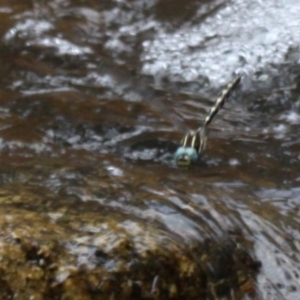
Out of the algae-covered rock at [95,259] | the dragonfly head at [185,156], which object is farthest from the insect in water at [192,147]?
the algae-covered rock at [95,259]

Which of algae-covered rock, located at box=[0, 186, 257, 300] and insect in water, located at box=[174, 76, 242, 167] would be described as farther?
insect in water, located at box=[174, 76, 242, 167]

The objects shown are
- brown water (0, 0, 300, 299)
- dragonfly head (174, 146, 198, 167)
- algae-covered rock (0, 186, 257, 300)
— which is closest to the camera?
algae-covered rock (0, 186, 257, 300)

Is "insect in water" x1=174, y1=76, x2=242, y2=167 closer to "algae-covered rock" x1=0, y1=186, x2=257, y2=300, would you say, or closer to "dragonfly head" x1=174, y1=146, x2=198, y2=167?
"dragonfly head" x1=174, y1=146, x2=198, y2=167

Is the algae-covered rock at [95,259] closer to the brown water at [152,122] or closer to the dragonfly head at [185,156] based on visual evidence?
the brown water at [152,122]

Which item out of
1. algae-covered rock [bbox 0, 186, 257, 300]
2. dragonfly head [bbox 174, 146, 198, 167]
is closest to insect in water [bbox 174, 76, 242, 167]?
dragonfly head [bbox 174, 146, 198, 167]

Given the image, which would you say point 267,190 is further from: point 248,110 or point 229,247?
point 248,110

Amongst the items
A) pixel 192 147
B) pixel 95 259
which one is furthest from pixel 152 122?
pixel 95 259
